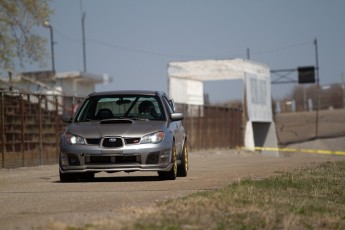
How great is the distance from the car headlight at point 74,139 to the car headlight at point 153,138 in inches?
41.6

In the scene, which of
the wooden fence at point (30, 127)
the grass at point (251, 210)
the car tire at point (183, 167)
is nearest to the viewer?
the grass at point (251, 210)

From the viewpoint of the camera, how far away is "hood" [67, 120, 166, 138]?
1322 centimetres

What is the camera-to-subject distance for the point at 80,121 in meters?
14.2

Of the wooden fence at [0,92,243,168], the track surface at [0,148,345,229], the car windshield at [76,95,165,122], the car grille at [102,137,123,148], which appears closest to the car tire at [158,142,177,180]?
the track surface at [0,148,345,229]

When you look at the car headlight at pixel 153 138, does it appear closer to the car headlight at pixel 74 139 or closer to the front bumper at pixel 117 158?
the front bumper at pixel 117 158

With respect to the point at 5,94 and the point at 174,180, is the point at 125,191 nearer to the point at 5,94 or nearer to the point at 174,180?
the point at 174,180

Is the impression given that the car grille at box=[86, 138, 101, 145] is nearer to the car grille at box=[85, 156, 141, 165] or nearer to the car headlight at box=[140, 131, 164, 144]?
the car grille at box=[85, 156, 141, 165]

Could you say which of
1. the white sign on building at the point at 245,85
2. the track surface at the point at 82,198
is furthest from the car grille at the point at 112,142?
the white sign on building at the point at 245,85

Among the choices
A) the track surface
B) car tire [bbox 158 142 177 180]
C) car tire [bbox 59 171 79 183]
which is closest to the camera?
the track surface

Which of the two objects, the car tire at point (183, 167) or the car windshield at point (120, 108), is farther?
the car tire at point (183, 167)

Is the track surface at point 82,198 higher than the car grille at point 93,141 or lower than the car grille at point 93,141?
lower

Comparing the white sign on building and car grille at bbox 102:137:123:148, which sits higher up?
the white sign on building

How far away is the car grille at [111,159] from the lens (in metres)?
13.2

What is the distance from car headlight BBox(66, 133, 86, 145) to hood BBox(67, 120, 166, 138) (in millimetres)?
64
